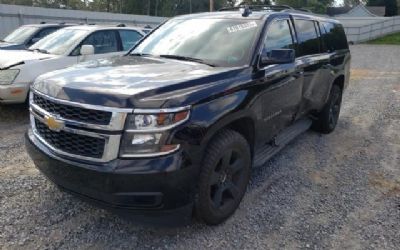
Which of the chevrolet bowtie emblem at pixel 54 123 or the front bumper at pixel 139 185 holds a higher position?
the chevrolet bowtie emblem at pixel 54 123

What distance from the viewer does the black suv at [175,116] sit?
282cm

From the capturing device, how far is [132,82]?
3.11m

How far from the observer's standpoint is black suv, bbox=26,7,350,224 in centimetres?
282

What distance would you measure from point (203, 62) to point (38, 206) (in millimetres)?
2105

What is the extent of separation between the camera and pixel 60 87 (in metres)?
3.11

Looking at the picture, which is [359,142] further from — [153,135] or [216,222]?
[153,135]

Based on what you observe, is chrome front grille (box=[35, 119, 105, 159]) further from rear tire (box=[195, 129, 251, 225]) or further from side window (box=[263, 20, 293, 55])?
side window (box=[263, 20, 293, 55])

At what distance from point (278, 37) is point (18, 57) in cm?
498

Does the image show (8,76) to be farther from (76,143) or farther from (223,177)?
(223,177)

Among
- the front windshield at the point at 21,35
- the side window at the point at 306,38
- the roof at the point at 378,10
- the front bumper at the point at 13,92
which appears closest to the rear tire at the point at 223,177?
the side window at the point at 306,38

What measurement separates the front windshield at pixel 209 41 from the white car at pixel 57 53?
2.90 m

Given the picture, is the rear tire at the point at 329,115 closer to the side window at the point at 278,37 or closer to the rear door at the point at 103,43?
the side window at the point at 278,37

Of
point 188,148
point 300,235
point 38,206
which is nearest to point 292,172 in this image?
point 300,235

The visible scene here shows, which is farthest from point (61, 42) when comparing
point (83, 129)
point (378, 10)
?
point (378, 10)
